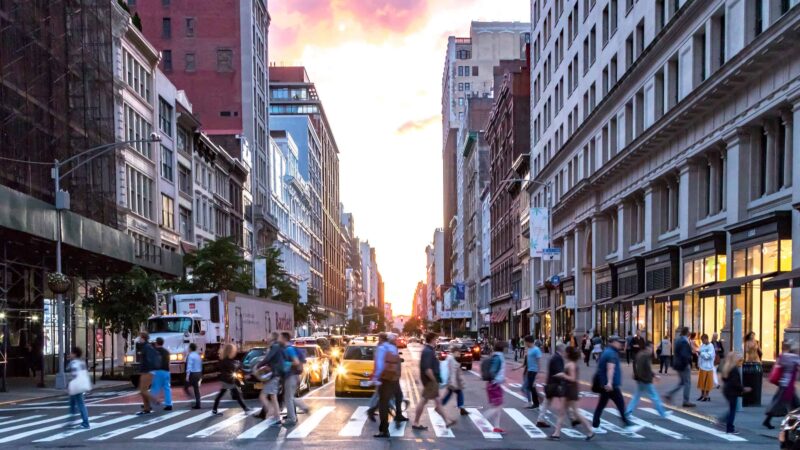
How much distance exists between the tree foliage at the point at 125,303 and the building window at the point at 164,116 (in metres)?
20.7

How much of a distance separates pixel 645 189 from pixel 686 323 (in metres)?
8.66

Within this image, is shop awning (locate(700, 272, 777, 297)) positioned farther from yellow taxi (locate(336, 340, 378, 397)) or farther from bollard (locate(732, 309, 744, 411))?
yellow taxi (locate(336, 340, 378, 397))

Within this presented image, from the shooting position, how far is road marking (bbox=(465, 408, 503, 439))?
1445 cm

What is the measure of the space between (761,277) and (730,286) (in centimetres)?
166

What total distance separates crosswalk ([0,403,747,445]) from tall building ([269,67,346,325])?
336ft

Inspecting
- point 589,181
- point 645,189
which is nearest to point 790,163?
point 645,189

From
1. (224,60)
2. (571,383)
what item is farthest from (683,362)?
(224,60)

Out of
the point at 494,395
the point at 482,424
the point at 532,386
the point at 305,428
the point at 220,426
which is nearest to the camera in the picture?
the point at 494,395

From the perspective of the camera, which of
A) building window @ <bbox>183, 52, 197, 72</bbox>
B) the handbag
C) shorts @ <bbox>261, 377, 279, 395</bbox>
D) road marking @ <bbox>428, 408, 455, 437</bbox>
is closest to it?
road marking @ <bbox>428, 408, 455, 437</bbox>

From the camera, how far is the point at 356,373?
2294 cm

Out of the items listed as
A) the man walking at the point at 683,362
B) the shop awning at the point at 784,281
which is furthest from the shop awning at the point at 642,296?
the man walking at the point at 683,362

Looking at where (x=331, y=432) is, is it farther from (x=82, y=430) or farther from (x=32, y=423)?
(x=32, y=423)

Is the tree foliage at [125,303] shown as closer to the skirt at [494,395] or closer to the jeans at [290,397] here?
the jeans at [290,397]

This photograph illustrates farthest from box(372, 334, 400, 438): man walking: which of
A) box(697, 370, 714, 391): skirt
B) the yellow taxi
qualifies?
box(697, 370, 714, 391): skirt
